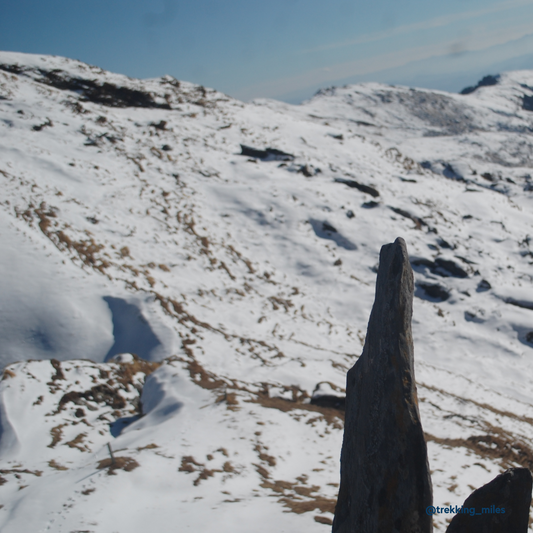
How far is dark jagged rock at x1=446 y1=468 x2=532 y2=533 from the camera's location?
11.7ft

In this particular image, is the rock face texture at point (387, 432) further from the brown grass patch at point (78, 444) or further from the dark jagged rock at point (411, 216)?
the dark jagged rock at point (411, 216)

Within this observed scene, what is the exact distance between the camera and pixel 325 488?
778 centimetres

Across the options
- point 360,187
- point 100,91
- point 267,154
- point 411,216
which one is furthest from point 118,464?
point 100,91

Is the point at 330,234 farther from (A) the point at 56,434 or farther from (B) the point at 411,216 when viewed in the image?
(A) the point at 56,434

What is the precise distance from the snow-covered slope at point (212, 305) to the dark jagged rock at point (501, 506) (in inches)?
114

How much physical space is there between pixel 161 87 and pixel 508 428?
46.0m

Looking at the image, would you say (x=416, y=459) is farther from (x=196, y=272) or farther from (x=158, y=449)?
(x=196, y=272)

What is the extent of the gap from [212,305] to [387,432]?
14.2 metres

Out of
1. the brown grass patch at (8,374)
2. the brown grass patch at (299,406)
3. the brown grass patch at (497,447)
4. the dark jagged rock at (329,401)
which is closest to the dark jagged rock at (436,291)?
the brown grass patch at (497,447)

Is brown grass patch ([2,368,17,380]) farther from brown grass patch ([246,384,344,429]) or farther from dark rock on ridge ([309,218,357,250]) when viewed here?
dark rock on ridge ([309,218,357,250])

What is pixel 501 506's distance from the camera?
3.63 meters

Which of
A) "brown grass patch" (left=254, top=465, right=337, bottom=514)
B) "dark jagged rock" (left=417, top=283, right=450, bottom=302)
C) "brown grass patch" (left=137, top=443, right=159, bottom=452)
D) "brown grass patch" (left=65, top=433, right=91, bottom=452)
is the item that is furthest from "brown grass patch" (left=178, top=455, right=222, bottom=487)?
"dark jagged rock" (left=417, top=283, right=450, bottom=302)

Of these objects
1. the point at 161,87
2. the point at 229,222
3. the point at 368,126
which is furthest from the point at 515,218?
the point at 368,126

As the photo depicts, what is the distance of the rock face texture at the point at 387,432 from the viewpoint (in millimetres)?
3896
